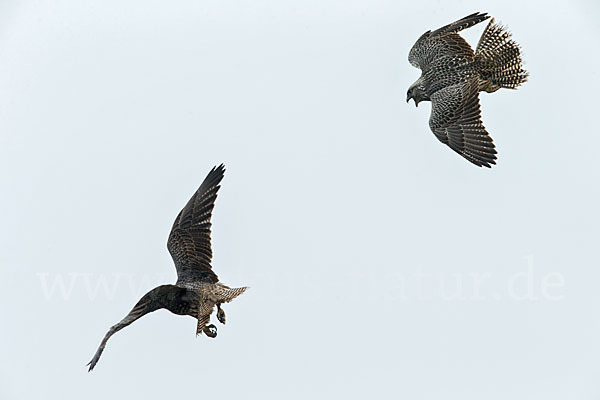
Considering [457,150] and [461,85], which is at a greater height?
[461,85]

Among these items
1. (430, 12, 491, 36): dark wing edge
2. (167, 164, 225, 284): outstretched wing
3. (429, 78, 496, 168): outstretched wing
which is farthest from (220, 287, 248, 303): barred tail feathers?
(430, 12, 491, 36): dark wing edge

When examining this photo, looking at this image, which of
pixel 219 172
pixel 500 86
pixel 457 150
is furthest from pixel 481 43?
pixel 219 172

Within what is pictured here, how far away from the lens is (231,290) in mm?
14008

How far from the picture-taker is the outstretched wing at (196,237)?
1495 centimetres

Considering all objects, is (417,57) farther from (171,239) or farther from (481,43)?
(171,239)

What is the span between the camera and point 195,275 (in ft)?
48.9

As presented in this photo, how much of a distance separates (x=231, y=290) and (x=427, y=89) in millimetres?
5744

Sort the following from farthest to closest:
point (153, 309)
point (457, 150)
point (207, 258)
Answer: point (457, 150) → point (207, 258) → point (153, 309)

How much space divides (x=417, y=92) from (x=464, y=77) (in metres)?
1.19

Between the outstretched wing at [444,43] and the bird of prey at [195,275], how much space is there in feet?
14.5

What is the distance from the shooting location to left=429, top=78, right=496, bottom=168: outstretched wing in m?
15.9

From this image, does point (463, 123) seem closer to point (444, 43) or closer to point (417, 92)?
point (417, 92)

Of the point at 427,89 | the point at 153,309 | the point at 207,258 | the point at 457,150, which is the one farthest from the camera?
the point at 427,89

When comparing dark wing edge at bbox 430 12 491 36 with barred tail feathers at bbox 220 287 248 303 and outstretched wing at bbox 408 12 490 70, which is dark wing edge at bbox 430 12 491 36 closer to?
outstretched wing at bbox 408 12 490 70
